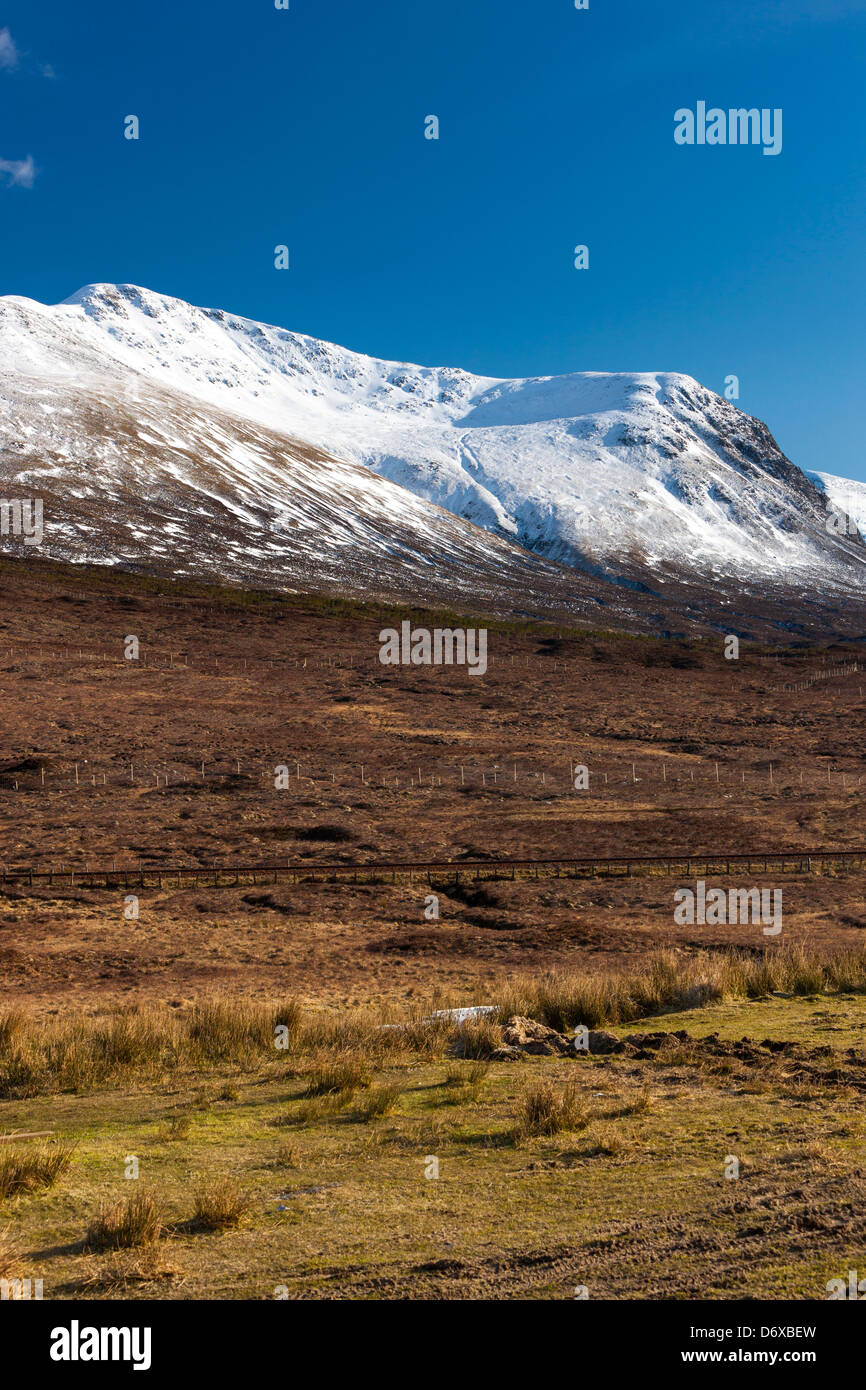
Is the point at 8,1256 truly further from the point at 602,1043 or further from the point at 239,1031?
the point at 239,1031

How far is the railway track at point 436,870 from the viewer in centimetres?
2720

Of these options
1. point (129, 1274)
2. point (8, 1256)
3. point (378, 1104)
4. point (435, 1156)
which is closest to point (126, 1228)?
point (129, 1274)

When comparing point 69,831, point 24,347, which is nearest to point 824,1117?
point 69,831

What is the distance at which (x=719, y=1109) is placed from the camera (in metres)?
8.09

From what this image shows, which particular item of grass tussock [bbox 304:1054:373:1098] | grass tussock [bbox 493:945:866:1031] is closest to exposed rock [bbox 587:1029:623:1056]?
grass tussock [bbox 493:945:866:1031]

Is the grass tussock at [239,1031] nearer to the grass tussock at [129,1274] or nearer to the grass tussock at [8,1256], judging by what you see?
the grass tussock at [8,1256]

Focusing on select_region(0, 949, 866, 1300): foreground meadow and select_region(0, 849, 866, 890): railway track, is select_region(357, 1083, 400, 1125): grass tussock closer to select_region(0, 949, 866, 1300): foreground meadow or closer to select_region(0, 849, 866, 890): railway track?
select_region(0, 949, 866, 1300): foreground meadow

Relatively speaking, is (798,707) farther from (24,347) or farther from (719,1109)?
(24,347)

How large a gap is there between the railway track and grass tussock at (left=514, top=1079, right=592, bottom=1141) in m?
20.2

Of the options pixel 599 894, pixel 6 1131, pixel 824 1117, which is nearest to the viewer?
pixel 824 1117

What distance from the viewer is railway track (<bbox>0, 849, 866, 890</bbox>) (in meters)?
27.2

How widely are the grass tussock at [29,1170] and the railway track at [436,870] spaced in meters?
20.2

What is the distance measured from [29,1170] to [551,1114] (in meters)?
3.72
